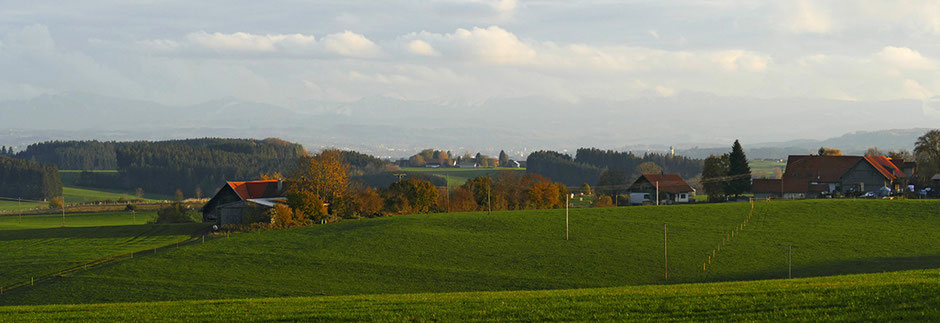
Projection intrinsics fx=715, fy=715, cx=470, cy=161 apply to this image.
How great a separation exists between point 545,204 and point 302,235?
3860 cm

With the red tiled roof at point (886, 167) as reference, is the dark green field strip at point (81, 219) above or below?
below

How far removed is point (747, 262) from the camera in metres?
47.5

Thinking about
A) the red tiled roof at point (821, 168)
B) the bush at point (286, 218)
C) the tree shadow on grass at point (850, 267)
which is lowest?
the tree shadow on grass at point (850, 267)

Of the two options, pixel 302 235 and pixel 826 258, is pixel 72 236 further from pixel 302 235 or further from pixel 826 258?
pixel 826 258

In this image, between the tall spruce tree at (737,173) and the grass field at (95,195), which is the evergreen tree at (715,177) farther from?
the grass field at (95,195)

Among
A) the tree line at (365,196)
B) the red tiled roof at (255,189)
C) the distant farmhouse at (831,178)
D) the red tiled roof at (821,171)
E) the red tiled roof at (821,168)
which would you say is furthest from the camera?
the red tiled roof at (821,168)

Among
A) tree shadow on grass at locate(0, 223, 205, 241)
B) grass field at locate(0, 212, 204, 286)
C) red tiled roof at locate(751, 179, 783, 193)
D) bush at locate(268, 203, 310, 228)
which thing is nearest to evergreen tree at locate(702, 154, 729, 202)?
red tiled roof at locate(751, 179, 783, 193)

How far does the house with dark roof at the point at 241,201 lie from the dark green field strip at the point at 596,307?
159ft

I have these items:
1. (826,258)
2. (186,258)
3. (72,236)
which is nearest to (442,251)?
(186,258)

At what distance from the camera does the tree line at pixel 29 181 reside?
6713 inches

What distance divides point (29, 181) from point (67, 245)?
5285 inches

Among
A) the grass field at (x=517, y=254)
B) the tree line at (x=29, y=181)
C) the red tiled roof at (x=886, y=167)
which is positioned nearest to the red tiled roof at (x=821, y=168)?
the red tiled roof at (x=886, y=167)

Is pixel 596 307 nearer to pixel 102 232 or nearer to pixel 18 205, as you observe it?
pixel 102 232

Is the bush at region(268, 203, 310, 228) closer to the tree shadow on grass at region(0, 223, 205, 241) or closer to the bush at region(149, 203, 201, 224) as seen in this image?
the tree shadow on grass at region(0, 223, 205, 241)
